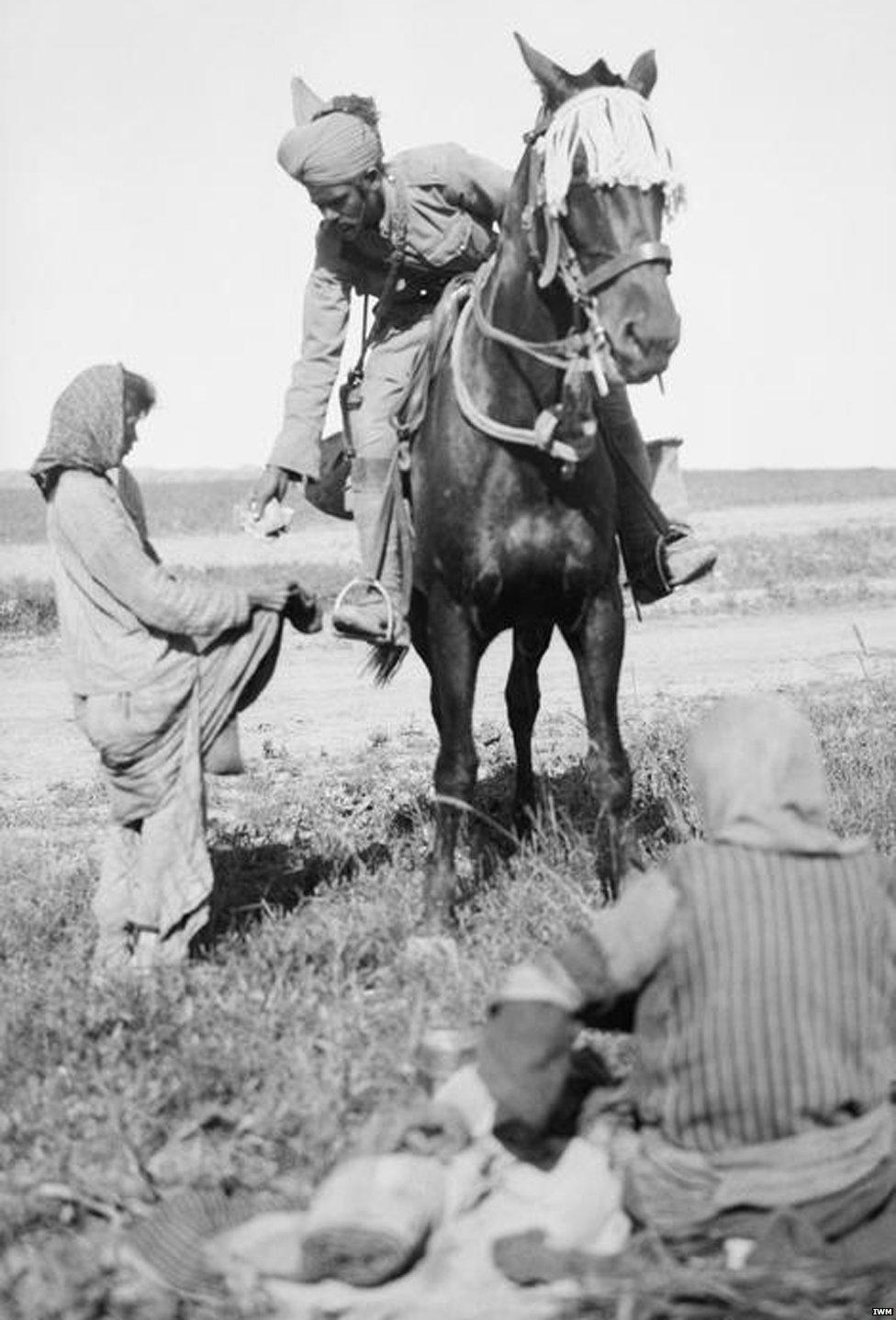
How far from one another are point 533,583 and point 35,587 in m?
14.5

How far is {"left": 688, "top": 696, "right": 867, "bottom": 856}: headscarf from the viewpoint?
11.2 ft

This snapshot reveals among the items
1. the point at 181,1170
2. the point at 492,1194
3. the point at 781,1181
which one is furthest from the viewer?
the point at 181,1170

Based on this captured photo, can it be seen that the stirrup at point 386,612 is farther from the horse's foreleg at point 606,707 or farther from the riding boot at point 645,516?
the riding boot at point 645,516

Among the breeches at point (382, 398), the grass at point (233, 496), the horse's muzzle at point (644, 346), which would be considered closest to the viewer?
the horse's muzzle at point (644, 346)

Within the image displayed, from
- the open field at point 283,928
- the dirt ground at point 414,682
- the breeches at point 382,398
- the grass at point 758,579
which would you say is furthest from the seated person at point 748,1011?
the grass at point 758,579

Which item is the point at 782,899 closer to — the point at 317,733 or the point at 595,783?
the point at 595,783

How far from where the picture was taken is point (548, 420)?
225 inches

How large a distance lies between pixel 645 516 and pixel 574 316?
3.77 feet

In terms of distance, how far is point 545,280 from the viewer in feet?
18.3

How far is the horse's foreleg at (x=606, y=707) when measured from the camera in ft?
20.1

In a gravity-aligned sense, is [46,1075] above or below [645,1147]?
below

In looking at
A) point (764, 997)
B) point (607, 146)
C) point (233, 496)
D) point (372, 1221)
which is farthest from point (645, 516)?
Answer: point (233, 496)

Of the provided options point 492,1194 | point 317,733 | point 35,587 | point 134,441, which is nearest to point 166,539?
point 35,587

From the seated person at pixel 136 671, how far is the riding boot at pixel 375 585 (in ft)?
2.51
